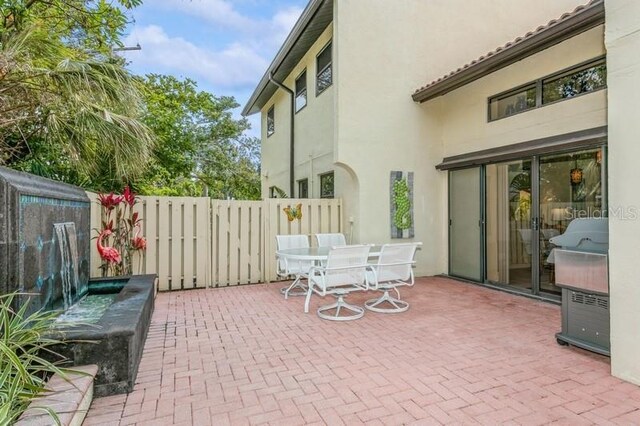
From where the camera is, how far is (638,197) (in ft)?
9.59

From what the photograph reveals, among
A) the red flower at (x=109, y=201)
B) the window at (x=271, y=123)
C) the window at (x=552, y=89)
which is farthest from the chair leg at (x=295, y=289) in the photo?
the window at (x=271, y=123)

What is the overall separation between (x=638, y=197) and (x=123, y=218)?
706cm

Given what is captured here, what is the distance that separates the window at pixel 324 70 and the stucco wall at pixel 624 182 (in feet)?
19.0

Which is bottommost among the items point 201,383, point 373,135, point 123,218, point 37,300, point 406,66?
point 201,383

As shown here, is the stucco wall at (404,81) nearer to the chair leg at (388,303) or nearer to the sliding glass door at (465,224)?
the sliding glass door at (465,224)

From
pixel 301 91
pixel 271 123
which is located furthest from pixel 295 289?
pixel 271 123

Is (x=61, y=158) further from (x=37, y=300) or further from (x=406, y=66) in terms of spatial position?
(x=406, y=66)

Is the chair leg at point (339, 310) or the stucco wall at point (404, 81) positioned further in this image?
the stucco wall at point (404, 81)

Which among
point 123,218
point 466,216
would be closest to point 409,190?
point 466,216

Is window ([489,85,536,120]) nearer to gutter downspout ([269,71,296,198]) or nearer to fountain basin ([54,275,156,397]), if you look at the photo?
gutter downspout ([269,71,296,198])

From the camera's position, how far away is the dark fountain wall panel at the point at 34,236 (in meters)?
2.75

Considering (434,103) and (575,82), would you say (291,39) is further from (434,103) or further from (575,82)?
(575,82)

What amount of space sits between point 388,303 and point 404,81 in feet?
15.7

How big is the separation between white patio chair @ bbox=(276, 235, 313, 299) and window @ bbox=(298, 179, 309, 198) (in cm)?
371
